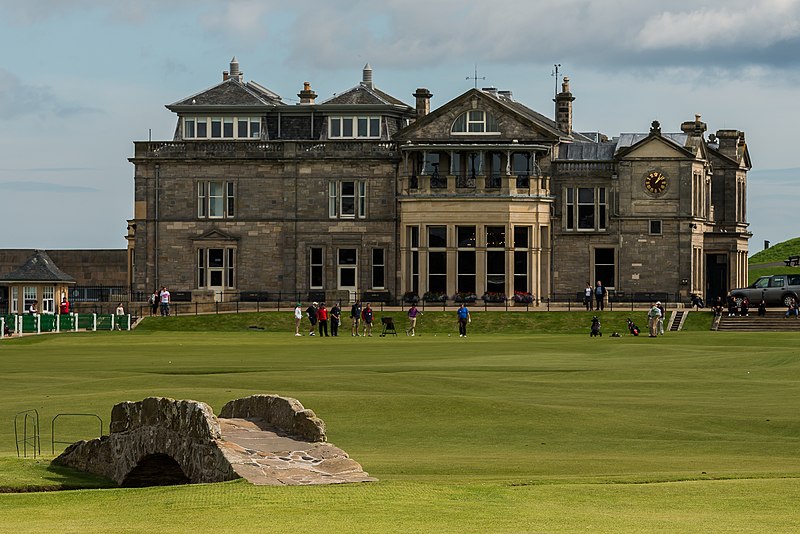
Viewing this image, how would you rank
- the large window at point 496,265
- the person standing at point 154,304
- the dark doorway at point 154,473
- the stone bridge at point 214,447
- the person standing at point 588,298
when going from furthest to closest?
1. the large window at point 496,265
2. the person standing at point 154,304
3. the person standing at point 588,298
4. the dark doorway at point 154,473
5. the stone bridge at point 214,447

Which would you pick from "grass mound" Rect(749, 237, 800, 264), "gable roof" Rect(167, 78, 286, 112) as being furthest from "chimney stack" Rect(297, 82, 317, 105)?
"grass mound" Rect(749, 237, 800, 264)

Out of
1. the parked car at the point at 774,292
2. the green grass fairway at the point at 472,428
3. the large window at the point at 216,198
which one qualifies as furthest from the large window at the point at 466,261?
the green grass fairway at the point at 472,428

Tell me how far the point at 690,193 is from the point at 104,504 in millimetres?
67278

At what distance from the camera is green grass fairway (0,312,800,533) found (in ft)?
54.0

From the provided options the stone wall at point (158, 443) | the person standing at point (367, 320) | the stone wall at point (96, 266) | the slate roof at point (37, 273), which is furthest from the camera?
the stone wall at point (96, 266)

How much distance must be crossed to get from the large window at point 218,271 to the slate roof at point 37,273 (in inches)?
302

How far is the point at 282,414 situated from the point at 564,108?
2869 inches

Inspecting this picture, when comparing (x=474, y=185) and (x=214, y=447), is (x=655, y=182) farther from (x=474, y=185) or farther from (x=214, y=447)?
(x=214, y=447)

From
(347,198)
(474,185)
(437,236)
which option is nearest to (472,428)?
(474,185)

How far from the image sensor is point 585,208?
8406 centimetres

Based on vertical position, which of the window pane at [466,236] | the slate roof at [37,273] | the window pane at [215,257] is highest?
the window pane at [466,236]

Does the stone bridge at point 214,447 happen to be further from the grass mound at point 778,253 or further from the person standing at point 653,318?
the grass mound at point 778,253

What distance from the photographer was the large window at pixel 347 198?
8419 cm

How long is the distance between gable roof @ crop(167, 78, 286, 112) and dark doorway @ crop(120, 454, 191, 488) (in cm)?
6646
